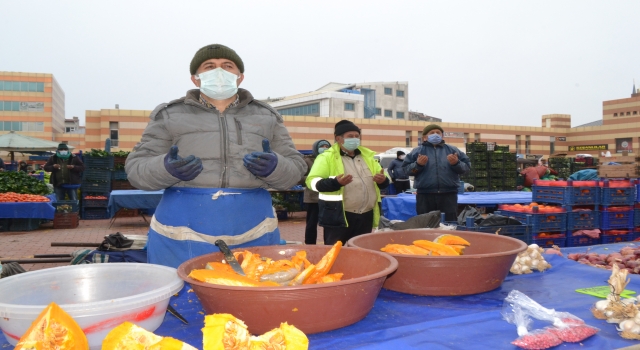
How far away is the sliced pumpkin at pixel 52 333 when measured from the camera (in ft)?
3.36

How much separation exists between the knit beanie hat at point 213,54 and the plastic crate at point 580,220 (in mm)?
5553

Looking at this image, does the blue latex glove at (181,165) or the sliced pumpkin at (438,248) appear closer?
the sliced pumpkin at (438,248)

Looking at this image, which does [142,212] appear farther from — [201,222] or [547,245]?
[201,222]

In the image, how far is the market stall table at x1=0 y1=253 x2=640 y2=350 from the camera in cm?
135

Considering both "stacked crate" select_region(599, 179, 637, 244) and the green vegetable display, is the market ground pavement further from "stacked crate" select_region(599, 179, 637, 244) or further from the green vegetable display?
"stacked crate" select_region(599, 179, 637, 244)

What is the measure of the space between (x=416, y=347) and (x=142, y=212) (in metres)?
12.1

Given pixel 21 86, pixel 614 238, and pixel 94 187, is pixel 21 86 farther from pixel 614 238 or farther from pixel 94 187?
pixel 614 238

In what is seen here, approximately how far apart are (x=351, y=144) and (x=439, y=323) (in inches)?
128

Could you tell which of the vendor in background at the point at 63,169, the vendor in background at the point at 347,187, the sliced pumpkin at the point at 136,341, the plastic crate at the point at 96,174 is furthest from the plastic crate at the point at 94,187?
the sliced pumpkin at the point at 136,341

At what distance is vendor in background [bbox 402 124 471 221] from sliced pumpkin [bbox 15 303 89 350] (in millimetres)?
5095

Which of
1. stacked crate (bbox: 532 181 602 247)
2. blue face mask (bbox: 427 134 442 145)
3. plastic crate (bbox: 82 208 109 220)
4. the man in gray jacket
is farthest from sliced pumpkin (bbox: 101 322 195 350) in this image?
plastic crate (bbox: 82 208 109 220)

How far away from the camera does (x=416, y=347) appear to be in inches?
51.3

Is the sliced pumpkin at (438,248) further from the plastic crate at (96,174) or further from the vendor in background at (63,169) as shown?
the plastic crate at (96,174)

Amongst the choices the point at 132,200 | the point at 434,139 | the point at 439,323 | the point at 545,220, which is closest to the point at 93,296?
the point at 439,323
